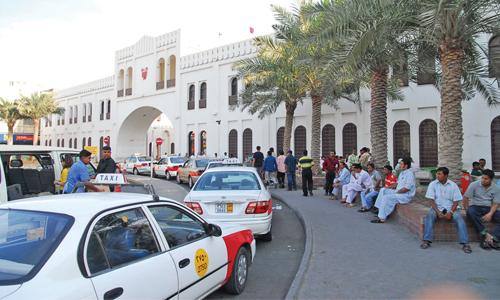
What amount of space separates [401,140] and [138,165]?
18781 millimetres

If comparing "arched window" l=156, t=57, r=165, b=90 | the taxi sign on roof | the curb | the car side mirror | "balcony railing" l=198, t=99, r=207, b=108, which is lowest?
the curb

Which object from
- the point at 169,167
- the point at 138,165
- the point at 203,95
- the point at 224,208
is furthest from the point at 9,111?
the point at 224,208

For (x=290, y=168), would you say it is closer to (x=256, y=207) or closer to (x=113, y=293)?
(x=256, y=207)

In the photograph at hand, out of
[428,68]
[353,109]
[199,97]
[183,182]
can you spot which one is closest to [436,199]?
[428,68]

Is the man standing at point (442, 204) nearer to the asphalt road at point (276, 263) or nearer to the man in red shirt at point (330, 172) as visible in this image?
the asphalt road at point (276, 263)

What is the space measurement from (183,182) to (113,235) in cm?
1865

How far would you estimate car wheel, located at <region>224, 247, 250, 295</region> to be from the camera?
5005 mm

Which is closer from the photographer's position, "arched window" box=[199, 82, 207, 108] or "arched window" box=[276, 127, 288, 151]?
"arched window" box=[276, 127, 288, 151]

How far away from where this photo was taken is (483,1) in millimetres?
9477

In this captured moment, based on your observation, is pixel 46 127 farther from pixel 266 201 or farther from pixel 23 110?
pixel 266 201

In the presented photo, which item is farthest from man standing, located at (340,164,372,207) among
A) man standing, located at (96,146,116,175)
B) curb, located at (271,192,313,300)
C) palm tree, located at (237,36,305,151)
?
palm tree, located at (237,36,305,151)

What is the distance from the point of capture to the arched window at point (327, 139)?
2653 cm

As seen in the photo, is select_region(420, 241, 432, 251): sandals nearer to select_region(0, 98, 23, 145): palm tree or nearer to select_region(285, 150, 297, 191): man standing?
select_region(285, 150, 297, 191): man standing

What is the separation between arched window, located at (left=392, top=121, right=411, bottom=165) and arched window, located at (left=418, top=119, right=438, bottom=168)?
28.0 inches
